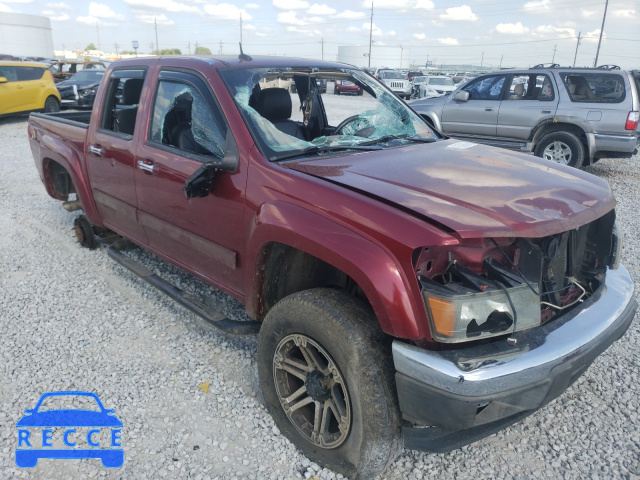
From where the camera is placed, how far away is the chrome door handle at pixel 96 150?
3977 mm

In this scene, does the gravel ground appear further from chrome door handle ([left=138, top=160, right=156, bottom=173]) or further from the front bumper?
chrome door handle ([left=138, top=160, right=156, bottom=173])

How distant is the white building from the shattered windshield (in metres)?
92.2

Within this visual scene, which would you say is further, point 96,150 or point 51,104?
point 51,104

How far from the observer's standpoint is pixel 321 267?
2.71 metres

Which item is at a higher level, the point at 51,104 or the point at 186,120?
the point at 186,120

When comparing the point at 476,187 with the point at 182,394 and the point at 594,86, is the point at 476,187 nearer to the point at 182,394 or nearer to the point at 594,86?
the point at 182,394

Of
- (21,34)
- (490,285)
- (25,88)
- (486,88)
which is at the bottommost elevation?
(490,285)

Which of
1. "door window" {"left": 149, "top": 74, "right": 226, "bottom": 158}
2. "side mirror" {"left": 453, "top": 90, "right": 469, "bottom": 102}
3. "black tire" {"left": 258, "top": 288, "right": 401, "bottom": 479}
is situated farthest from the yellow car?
"black tire" {"left": 258, "top": 288, "right": 401, "bottom": 479}

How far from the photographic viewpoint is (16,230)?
18.7ft

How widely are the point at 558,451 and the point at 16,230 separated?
5.85 meters

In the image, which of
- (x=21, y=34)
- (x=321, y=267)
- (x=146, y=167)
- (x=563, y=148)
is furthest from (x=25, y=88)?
(x=21, y=34)

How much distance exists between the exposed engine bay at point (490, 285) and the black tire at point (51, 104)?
53.3 feet

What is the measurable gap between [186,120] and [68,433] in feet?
6.73

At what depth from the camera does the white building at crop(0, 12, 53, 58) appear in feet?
264
